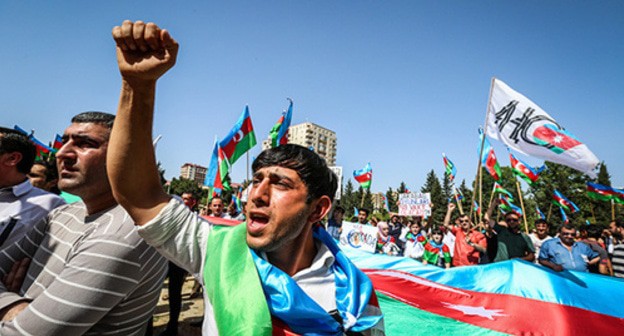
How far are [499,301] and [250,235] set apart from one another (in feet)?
12.6

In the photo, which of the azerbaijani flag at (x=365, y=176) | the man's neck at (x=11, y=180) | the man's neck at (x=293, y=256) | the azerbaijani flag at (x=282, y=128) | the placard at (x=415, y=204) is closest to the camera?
the man's neck at (x=293, y=256)

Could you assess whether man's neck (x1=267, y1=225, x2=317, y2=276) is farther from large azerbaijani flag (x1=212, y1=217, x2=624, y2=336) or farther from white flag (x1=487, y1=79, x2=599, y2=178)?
white flag (x1=487, y1=79, x2=599, y2=178)

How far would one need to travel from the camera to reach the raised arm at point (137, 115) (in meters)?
1.04

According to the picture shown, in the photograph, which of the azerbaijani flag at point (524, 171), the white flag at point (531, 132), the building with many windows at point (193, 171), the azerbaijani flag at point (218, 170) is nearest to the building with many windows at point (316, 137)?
the building with many windows at point (193, 171)

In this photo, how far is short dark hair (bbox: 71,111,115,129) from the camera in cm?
180

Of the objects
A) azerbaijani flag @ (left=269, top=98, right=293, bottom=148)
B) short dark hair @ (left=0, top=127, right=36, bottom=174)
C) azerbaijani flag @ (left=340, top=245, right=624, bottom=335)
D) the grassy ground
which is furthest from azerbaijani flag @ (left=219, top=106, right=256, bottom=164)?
short dark hair @ (left=0, top=127, right=36, bottom=174)

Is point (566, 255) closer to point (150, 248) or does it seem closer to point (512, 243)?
point (512, 243)

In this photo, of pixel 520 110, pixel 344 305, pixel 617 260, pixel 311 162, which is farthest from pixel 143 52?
pixel 617 260

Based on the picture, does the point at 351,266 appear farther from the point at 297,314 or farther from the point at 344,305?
the point at 297,314

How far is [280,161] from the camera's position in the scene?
1.63 m

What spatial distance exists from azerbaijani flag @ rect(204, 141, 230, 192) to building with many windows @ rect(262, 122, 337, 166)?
110m

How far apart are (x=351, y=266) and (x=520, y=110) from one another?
5.74 meters

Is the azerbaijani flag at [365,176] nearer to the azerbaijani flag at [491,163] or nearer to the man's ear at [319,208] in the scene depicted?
the azerbaijani flag at [491,163]

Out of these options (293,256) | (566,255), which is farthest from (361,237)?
(293,256)
